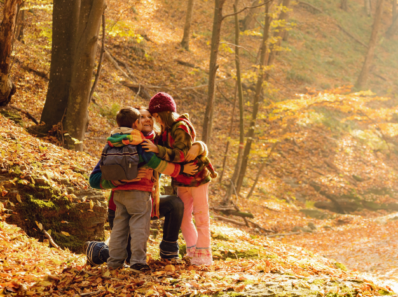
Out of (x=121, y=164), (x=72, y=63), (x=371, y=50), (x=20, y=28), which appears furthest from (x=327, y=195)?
(x=371, y=50)

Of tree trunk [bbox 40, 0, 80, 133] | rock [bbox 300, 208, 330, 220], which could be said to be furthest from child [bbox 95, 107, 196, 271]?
rock [bbox 300, 208, 330, 220]

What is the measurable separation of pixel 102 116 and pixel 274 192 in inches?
295

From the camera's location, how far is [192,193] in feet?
12.2

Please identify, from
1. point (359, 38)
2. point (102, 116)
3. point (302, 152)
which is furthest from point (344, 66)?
point (102, 116)

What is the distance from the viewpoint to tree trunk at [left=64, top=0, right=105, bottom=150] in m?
6.03

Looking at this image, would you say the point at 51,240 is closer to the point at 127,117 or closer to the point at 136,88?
the point at 127,117

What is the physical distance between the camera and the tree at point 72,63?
19.9 ft

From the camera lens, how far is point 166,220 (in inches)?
142

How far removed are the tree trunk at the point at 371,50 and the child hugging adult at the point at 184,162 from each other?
76.4 feet

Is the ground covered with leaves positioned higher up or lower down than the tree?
lower down

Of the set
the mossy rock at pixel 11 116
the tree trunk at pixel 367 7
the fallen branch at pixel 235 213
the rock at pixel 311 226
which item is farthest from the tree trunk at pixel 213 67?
the tree trunk at pixel 367 7

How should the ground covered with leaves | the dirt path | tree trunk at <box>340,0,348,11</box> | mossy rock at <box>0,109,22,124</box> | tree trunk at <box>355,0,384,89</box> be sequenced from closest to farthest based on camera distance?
1. the ground covered with leaves
2. mossy rock at <box>0,109,22,124</box>
3. the dirt path
4. tree trunk at <box>355,0,384,89</box>
5. tree trunk at <box>340,0,348,11</box>

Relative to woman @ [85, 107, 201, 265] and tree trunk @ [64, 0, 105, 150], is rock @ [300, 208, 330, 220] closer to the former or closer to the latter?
tree trunk @ [64, 0, 105, 150]

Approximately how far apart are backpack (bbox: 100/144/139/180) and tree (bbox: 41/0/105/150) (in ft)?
11.7
